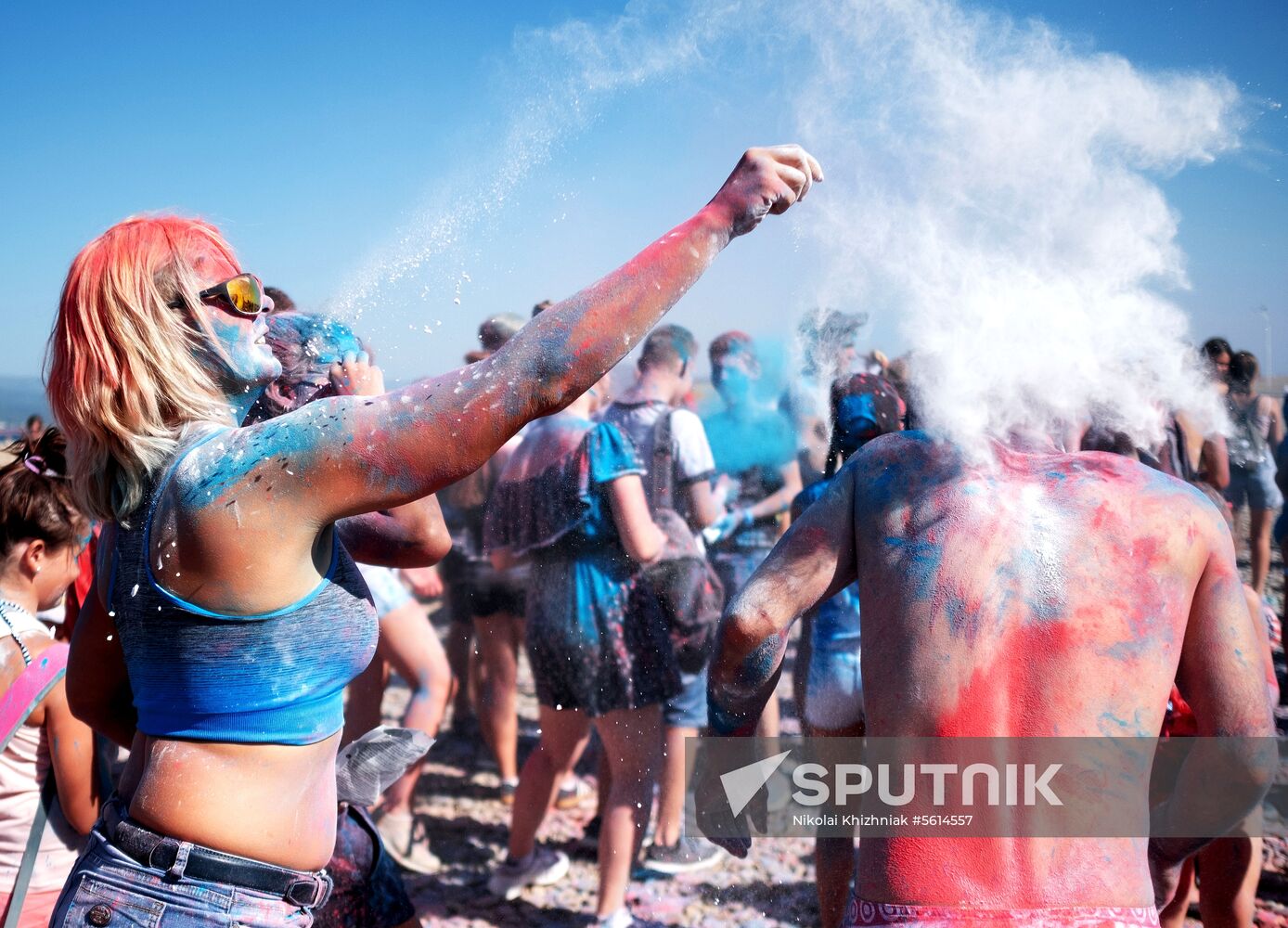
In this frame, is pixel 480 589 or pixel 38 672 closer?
pixel 38 672

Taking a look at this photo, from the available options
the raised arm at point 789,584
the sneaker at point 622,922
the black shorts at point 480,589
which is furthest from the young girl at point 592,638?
the raised arm at point 789,584

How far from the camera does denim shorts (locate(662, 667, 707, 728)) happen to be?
12.3 feet

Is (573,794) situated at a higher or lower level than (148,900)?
higher

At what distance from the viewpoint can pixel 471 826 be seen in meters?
4.30

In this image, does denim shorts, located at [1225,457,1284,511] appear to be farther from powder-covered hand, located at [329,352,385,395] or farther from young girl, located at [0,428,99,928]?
young girl, located at [0,428,99,928]

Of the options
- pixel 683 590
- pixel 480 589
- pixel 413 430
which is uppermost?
pixel 480 589

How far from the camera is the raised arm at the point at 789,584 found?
1.84 metres

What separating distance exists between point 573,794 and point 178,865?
3.42 metres

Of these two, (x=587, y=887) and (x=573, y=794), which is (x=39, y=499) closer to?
(x=587, y=887)

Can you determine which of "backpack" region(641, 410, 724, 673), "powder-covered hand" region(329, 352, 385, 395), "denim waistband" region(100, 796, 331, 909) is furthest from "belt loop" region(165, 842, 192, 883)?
"backpack" region(641, 410, 724, 673)

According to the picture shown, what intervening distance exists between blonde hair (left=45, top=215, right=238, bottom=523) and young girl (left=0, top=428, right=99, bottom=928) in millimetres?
881

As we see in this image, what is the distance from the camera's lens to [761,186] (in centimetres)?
149

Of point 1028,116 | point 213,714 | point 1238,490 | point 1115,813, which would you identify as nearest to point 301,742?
point 213,714

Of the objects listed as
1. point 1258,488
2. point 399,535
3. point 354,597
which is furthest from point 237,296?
point 1258,488
